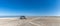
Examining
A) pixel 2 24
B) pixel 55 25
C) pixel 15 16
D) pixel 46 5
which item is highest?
pixel 46 5

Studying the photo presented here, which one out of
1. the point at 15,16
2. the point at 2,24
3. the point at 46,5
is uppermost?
the point at 46,5

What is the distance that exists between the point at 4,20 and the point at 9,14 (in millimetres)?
141

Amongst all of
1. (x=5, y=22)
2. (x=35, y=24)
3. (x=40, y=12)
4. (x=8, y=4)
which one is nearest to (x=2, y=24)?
(x=5, y=22)

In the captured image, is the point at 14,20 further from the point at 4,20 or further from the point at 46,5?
the point at 46,5

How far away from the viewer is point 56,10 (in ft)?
4.32

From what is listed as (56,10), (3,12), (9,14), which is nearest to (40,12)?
(56,10)

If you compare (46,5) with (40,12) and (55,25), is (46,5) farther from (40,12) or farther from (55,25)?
(55,25)

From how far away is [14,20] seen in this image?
1.28 metres

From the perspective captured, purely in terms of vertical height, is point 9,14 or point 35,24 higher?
point 9,14

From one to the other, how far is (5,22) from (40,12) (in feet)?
2.18

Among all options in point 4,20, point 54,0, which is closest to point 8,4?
point 4,20

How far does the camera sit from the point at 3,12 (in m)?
1.32

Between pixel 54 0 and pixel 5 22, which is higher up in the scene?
pixel 54 0

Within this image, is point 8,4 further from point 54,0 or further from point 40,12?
point 54,0
